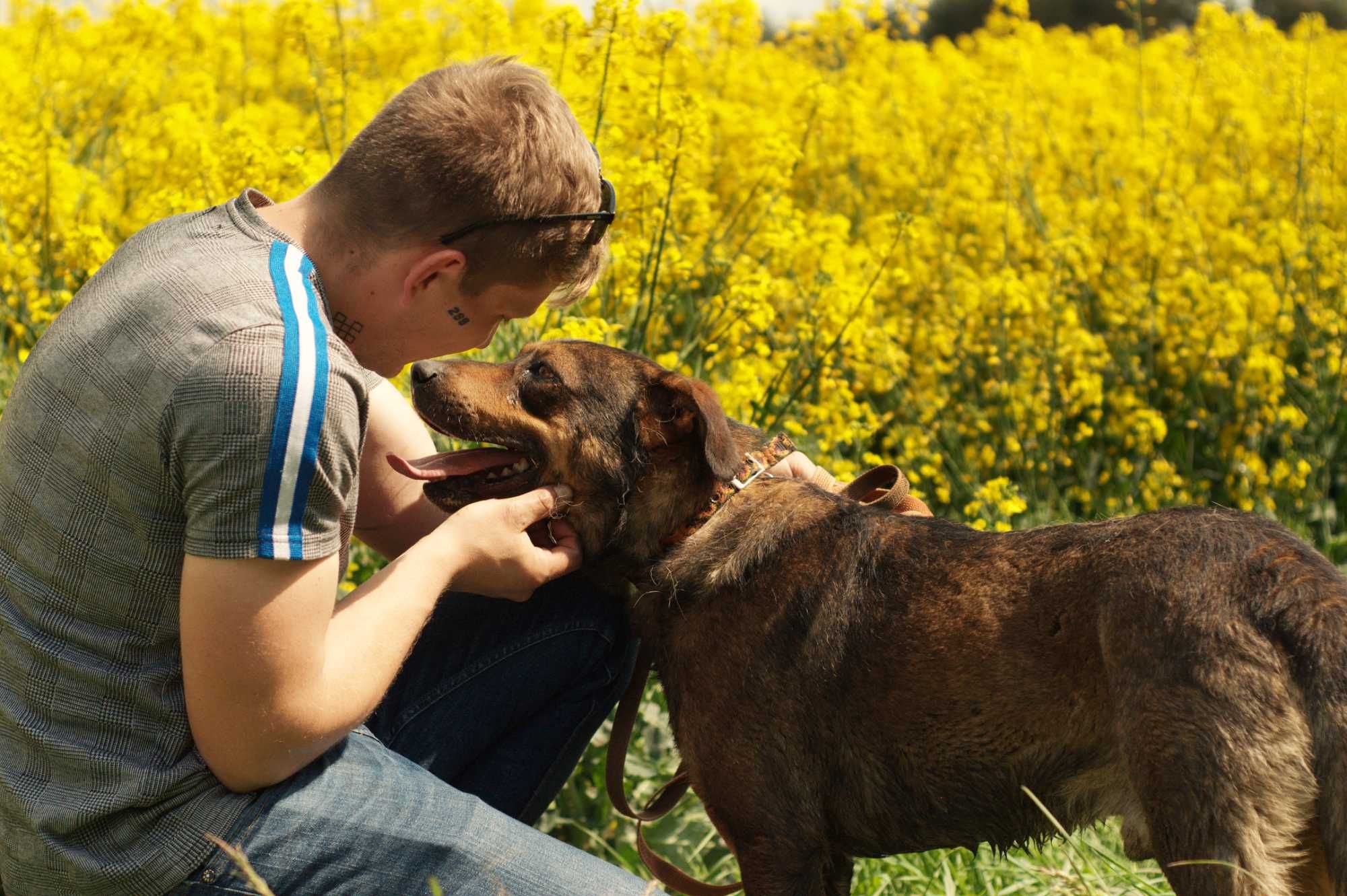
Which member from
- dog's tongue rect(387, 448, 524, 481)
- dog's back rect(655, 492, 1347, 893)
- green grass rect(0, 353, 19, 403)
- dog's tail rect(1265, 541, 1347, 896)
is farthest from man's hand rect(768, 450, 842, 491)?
green grass rect(0, 353, 19, 403)

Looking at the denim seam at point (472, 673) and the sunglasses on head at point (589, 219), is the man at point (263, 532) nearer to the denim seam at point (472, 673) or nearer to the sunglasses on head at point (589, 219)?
the sunglasses on head at point (589, 219)

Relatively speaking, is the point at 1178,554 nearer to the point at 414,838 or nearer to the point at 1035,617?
the point at 1035,617

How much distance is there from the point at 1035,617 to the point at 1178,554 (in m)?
0.29

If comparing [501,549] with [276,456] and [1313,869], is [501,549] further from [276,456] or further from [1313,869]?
[1313,869]

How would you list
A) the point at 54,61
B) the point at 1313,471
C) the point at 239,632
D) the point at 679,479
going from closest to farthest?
1. the point at 239,632
2. the point at 679,479
3. the point at 1313,471
4. the point at 54,61

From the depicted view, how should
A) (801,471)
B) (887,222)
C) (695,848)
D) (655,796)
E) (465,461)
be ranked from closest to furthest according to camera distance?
(465,461), (655,796), (801,471), (695,848), (887,222)

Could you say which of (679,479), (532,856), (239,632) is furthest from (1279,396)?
(239,632)

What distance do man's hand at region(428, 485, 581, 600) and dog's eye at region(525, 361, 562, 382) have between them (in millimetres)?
307

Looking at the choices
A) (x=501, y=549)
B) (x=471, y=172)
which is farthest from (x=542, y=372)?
(x=471, y=172)

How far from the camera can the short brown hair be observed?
2621 mm

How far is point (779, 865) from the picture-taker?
2893 millimetres

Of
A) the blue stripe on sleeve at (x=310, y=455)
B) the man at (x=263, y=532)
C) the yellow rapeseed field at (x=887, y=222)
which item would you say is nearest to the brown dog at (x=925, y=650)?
the man at (x=263, y=532)

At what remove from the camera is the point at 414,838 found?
8.29ft

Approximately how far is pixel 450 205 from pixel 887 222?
145 inches
